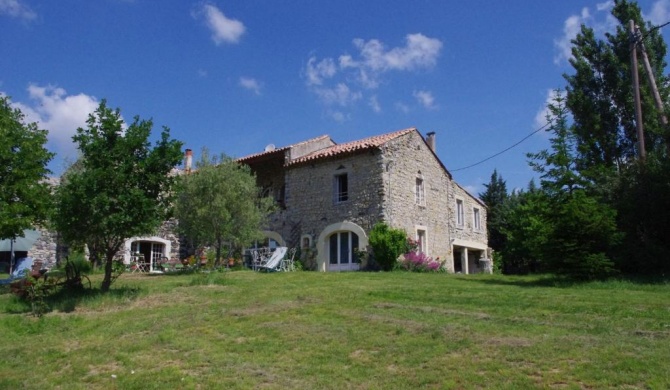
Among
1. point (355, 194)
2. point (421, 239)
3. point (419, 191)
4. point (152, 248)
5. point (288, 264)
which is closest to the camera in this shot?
point (288, 264)

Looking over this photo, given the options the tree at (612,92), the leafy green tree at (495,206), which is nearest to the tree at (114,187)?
the tree at (612,92)

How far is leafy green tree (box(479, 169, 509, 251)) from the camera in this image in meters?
31.6

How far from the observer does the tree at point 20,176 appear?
45.2ft

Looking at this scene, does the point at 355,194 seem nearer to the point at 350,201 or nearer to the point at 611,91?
the point at 350,201

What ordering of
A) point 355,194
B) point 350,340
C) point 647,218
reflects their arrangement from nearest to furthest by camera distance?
1. point 350,340
2. point 647,218
3. point 355,194

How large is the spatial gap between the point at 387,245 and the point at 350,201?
9.46 feet

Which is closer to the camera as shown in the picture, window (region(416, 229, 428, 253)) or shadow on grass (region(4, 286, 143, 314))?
shadow on grass (region(4, 286, 143, 314))

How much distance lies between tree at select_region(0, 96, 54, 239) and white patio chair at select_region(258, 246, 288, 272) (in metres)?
7.52

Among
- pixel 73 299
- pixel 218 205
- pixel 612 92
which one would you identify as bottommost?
pixel 73 299

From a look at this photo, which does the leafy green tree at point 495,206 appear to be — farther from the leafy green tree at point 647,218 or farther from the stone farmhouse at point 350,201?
the leafy green tree at point 647,218

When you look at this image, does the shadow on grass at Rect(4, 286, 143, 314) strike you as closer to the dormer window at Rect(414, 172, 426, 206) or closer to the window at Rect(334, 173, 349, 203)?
the window at Rect(334, 173, 349, 203)

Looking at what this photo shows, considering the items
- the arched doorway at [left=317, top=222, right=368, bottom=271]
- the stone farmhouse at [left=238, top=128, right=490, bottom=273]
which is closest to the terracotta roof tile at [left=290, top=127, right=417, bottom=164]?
the stone farmhouse at [left=238, top=128, right=490, bottom=273]

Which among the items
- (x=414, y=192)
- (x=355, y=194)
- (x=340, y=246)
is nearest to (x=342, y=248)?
(x=340, y=246)

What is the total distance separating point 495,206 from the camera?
32750 mm
